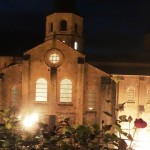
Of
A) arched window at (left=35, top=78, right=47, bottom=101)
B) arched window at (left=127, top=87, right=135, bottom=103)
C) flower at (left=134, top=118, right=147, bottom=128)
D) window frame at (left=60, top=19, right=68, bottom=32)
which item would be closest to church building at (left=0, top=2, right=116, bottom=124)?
arched window at (left=35, top=78, right=47, bottom=101)

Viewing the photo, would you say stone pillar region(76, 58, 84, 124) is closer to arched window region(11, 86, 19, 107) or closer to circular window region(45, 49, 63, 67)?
circular window region(45, 49, 63, 67)

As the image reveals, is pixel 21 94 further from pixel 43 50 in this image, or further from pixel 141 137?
pixel 141 137

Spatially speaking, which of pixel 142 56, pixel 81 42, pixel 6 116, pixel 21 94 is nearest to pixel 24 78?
pixel 21 94

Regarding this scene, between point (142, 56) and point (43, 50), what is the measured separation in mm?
15691

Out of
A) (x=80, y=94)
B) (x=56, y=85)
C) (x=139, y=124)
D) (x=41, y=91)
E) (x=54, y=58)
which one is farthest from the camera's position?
(x=54, y=58)

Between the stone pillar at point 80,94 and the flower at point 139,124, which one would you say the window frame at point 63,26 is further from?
the flower at point 139,124

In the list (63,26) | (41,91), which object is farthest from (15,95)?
(63,26)

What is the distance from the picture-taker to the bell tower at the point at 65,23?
42031 millimetres

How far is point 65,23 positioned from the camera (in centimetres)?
4228

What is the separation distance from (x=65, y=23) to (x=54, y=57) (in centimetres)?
677

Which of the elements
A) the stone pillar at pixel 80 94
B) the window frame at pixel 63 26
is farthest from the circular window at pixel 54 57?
the window frame at pixel 63 26

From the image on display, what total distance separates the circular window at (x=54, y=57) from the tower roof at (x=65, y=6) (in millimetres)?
7449

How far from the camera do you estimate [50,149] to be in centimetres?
470

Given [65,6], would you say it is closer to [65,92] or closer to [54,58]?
[54,58]
